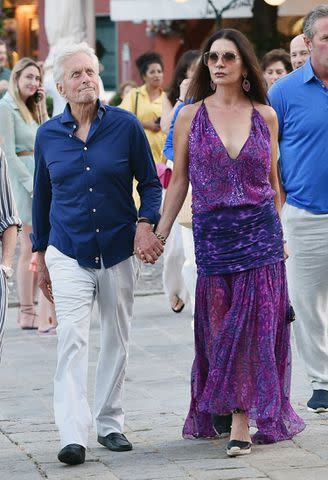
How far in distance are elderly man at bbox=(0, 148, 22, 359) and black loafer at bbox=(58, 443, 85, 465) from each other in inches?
23.3

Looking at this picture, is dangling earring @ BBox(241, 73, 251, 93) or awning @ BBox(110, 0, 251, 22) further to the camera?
awning @ BBox(110, 0, 251, 22)

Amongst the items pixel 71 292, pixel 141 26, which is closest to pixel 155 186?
pixel 71 292

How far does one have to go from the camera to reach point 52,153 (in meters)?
7.06

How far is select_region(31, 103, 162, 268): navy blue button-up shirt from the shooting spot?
6980 mm

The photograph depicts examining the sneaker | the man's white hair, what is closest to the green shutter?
the sneaker

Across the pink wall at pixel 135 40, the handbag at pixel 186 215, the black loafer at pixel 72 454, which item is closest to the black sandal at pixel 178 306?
the handbag at pixel 186 215

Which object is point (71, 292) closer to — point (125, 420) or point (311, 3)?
point (125, 420)

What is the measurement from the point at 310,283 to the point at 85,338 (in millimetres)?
1666

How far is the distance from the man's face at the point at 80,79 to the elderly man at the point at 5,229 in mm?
587

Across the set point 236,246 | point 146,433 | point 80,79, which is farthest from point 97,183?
point 146,433

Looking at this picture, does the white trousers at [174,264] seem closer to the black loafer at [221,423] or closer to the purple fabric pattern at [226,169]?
the black loafer at [221,423]

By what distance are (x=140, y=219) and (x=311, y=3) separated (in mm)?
13094

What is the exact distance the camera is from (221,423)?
727 centimetres

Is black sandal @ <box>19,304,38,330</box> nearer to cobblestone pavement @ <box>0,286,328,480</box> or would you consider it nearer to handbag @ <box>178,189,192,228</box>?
cobblestone pavement @ <box>0,286,328,480</box>
